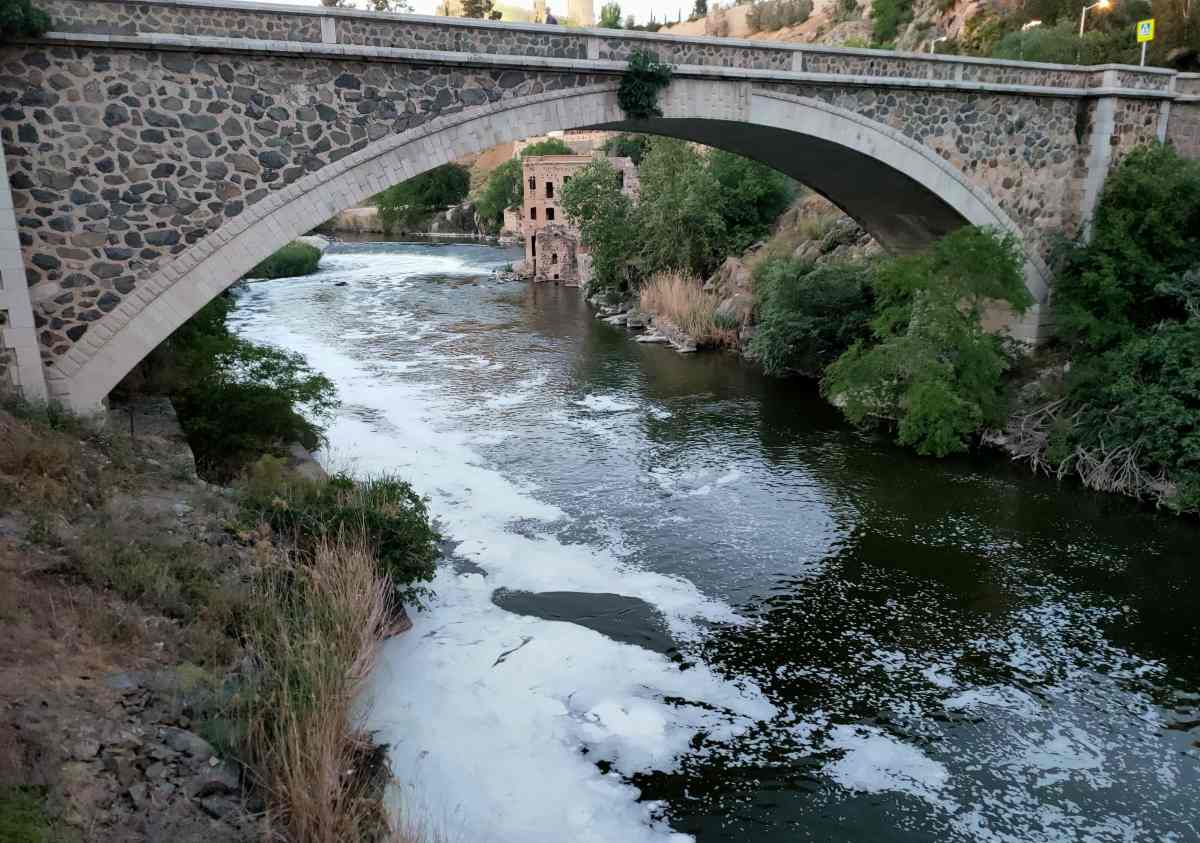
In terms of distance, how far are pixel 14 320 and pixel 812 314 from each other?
13.2 metres

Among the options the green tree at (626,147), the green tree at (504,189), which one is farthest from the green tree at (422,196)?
the green tree at (626,147)

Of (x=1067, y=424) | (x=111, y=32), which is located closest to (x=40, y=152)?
(x=111, y=32)

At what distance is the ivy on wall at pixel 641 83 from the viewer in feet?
37.3

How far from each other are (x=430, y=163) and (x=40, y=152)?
381 cm

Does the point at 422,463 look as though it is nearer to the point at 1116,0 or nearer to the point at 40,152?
the point at 40,152

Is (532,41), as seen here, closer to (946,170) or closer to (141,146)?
(141,146)

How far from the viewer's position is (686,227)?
80.6 ft

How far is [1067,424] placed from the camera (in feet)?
42.9

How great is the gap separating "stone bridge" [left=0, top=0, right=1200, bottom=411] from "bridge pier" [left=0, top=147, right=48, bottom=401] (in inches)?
0.6

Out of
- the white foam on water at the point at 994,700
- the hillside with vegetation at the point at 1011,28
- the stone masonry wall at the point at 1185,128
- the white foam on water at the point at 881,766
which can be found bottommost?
the white foam on water at the point at 881,766

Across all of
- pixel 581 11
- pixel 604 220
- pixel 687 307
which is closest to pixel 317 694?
pixel 687 307

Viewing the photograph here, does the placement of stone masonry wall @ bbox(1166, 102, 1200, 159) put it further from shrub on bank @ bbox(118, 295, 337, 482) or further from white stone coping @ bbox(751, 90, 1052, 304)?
shrub on bank @ bbox(118, 295, 337, 482)

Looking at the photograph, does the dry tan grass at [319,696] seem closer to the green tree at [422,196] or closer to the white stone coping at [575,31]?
the white stone coping at [575,31]

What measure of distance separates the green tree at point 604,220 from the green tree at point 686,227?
37.4 inches
